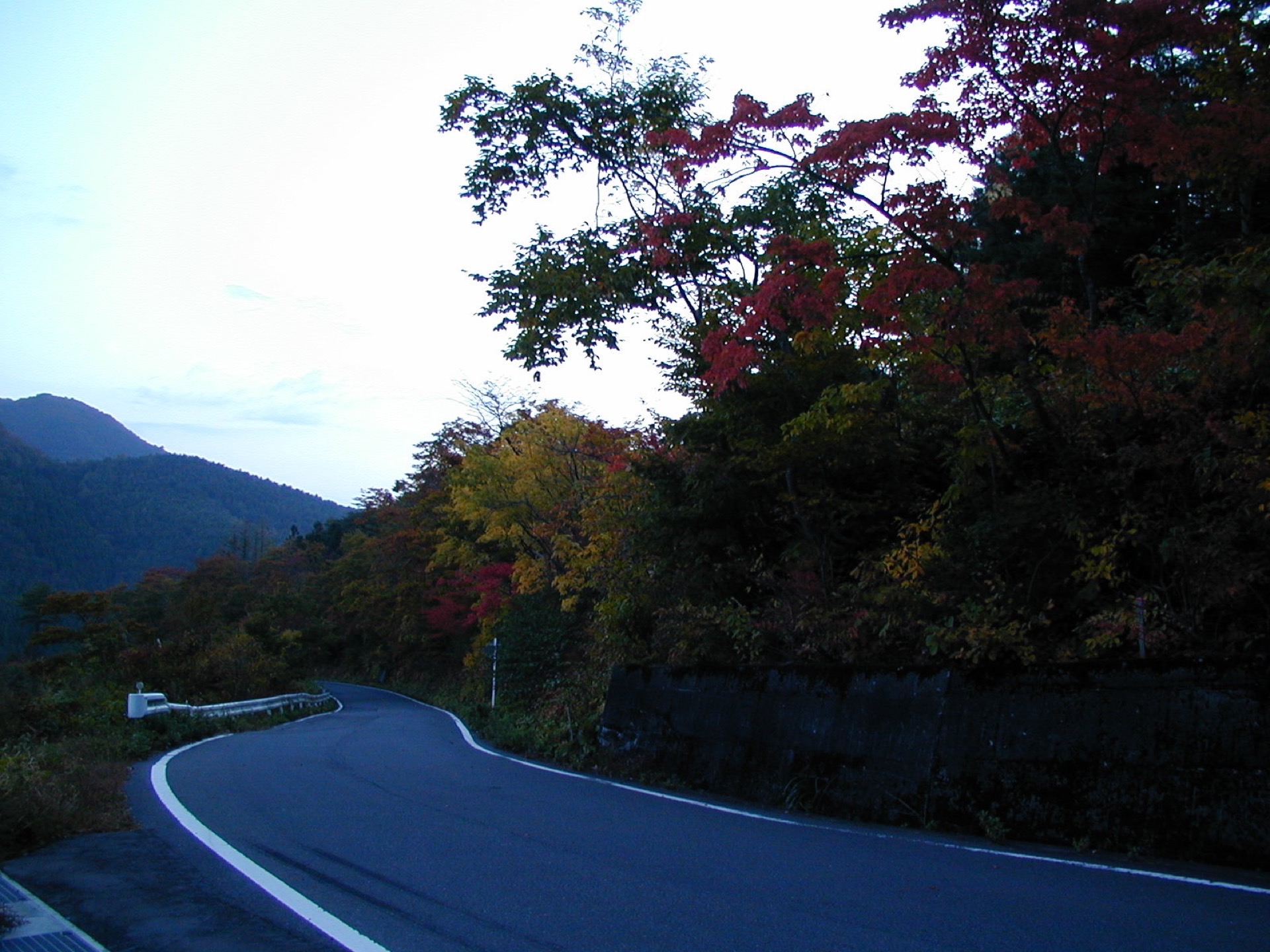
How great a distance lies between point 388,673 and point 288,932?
57.7 metres

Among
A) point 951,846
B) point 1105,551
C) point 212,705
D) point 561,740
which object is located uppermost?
point 1105,551

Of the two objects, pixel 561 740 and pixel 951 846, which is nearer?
pixel 951 846

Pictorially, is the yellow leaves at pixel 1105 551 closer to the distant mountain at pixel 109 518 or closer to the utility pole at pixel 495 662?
Answer: the utility pole at pixel 495 662

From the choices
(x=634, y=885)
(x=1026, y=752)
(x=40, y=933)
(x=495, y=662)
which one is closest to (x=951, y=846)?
(x=1026, y=752)

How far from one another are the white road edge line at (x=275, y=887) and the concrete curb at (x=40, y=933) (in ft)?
3.38

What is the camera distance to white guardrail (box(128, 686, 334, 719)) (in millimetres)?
16891

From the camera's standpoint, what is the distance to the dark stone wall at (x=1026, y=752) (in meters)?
6.13

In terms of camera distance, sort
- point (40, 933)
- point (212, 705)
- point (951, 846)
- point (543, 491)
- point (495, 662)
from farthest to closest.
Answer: point (543, 491), point (495, 662), point (212, 705), point (951, 846), point (40, 933)

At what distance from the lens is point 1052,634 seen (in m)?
9.26

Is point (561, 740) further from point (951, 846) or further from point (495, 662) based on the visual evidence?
point (495, 662)

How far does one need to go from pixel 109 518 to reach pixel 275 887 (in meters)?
169

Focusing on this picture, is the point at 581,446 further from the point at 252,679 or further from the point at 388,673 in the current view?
the point at 388,673

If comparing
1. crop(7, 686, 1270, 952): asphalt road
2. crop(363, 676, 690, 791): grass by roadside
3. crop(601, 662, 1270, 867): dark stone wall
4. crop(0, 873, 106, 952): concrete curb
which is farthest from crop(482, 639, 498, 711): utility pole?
crop(0, 873, 106, 952): concrete curb

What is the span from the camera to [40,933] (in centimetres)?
469
